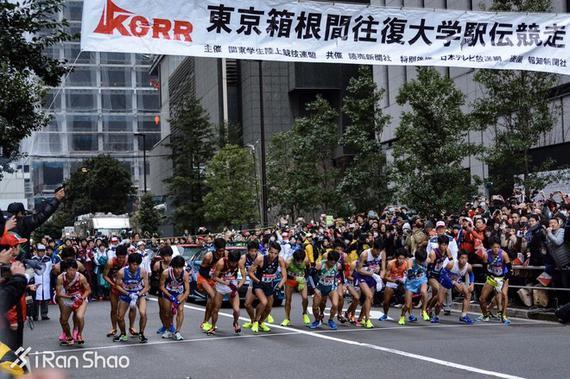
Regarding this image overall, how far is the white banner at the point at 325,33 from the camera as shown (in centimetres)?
1227

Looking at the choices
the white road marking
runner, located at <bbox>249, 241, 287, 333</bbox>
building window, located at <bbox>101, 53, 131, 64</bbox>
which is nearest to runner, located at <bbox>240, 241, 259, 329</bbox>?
runner, located at <bbox>249, 241, 287, 333</bbox>

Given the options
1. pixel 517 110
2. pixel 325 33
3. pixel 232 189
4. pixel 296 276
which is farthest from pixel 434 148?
pixel 232 189

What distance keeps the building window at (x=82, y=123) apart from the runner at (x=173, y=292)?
3430 inches

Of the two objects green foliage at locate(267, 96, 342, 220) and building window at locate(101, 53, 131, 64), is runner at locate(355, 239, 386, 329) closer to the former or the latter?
green foliage at locate(267, 96, 342, 220)

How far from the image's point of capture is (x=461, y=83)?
40562 mm

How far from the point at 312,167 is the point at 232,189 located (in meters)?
9.89

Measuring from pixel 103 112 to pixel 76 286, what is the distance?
88407 millimetres

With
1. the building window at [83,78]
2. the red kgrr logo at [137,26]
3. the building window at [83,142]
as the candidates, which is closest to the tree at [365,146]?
the red kgrr logo at [137,26]

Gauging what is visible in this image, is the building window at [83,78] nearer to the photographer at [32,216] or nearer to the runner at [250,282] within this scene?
the runner at [250,282]

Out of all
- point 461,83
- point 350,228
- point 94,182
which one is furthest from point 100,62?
point 350,228

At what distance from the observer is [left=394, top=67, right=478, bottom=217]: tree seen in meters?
26.9

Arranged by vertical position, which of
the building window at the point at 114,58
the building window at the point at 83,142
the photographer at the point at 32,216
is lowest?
the photographer at the point at 32,216

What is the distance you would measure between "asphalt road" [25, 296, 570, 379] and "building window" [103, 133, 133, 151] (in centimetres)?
8643

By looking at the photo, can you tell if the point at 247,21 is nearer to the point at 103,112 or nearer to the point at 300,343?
the point at 300,343
